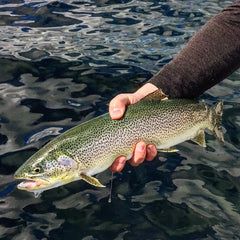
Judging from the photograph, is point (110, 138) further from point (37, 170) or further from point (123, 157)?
point (37, 170)

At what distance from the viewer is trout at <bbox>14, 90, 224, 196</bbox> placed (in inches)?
131

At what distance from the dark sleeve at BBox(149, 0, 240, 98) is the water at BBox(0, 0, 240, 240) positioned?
1.14 meters

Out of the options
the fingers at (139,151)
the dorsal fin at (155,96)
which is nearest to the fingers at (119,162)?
the fingers at (139,151)

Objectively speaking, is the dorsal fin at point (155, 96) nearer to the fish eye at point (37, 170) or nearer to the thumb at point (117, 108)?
the thumb at point (117, 108)

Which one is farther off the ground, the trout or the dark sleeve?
the dark sleeve

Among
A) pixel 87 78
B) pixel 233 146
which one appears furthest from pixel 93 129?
pixel 87 78

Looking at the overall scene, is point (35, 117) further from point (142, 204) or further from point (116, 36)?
point (116, 36)

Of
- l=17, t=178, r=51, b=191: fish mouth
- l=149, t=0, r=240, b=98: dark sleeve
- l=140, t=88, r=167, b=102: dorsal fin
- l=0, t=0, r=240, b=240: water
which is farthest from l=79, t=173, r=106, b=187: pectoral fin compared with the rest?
l=149, t=0, r=240, b=98: dark sleeve

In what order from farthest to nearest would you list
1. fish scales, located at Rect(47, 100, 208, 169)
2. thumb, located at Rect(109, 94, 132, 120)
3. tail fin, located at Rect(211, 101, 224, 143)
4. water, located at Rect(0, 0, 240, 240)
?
tail fin, located at Rect(211, 101, 224, 143)
water, located at Rect(0, 0, 240, 240)
thumb, located at Rect(109, 94, 132, 120)
fish scales, located at Rect(47, 100, 208, 169)

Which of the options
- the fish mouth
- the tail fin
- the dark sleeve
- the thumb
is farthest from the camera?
the tail fin

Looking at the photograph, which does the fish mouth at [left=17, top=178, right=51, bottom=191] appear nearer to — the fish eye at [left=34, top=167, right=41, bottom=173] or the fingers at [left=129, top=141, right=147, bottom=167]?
the fish eye at [left=34, top=167, right=41, bottom=173]

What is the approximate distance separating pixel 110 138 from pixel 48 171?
620 mm

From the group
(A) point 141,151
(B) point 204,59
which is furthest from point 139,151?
(B) point 204,59

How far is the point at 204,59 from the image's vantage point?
404 centimetres
